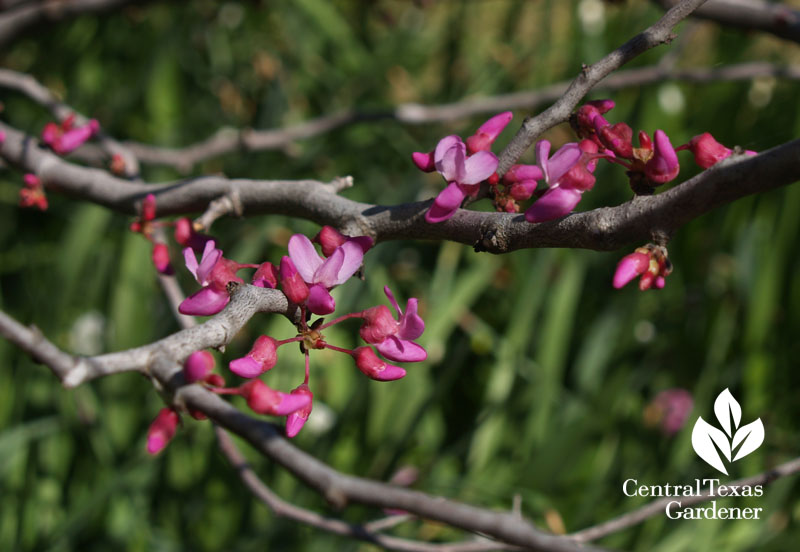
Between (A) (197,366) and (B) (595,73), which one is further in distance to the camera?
(B) (595,73)

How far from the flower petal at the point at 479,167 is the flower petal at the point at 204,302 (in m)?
0.29

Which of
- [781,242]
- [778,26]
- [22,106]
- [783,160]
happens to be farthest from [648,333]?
[22,106]

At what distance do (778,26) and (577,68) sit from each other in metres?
1.48

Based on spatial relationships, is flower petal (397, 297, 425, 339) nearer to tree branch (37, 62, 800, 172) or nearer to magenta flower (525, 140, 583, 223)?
magenta flower (525, 140, 583, 223)

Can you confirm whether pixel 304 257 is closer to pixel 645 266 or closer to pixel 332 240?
pixel 332 240

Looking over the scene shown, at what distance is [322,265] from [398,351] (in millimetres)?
128

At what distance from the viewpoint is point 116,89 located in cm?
281

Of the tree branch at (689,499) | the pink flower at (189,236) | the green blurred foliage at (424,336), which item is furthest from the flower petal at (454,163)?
the green blurred foliage at (424,336)

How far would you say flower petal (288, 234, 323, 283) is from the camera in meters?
0.75

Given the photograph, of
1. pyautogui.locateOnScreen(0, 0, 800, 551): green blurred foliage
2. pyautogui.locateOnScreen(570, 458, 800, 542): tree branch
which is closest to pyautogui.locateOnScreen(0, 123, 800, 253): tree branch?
pyautogui.locateOnScreen(570, 458, 800, 542): tree branch

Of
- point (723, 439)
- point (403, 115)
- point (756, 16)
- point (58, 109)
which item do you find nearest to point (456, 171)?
point (756, 16)

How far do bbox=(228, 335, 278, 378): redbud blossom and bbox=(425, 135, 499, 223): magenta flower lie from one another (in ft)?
0.71

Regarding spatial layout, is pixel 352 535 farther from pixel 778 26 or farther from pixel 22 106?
pixel 22 106

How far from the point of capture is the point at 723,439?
171 centimetres
